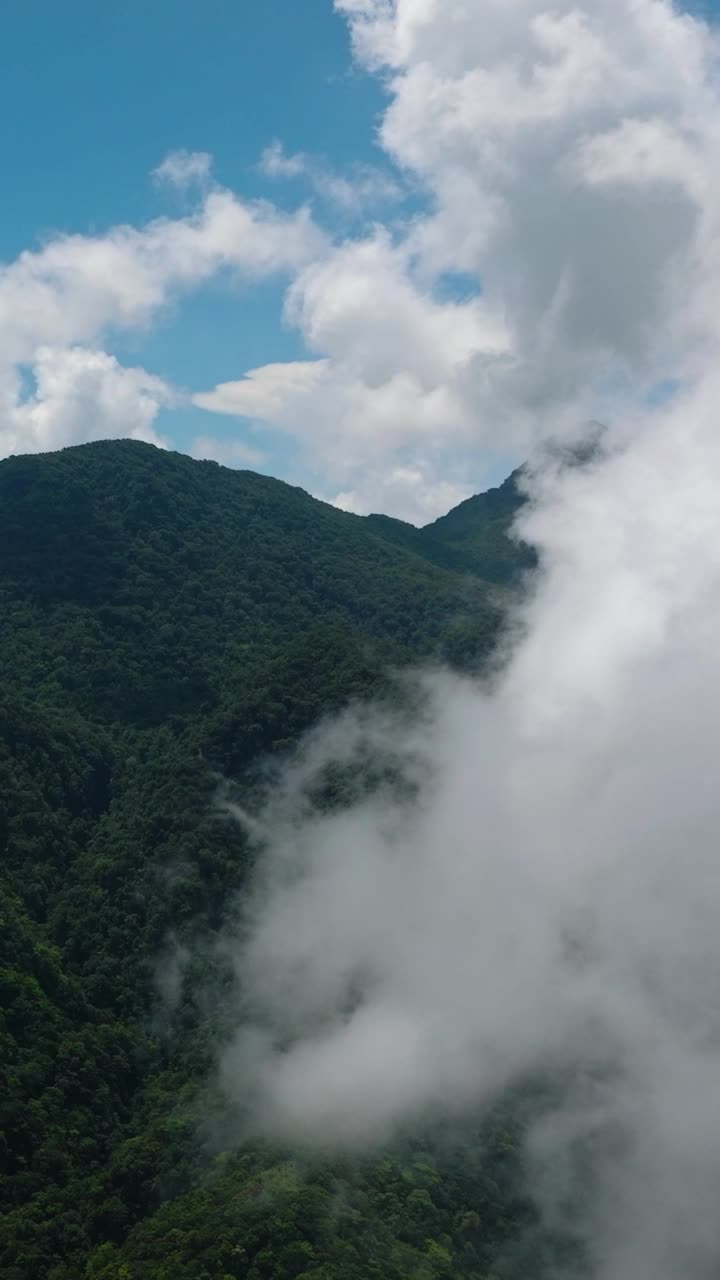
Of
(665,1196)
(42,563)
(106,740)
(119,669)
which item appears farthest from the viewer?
(42,563)

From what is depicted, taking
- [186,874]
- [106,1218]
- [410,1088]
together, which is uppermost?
[186,874]

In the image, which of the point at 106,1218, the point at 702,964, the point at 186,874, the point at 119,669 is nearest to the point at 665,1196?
the point at 702,964

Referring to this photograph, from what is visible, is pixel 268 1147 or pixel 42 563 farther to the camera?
pixel 42 563

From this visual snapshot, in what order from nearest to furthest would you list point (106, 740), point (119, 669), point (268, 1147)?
point (268, 1147), point (106, 740), point (119, 669)

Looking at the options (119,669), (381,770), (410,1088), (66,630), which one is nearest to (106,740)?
(119,669)

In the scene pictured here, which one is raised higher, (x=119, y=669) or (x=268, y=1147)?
(x=119, y=669)

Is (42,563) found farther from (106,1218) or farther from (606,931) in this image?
(106,1218)
